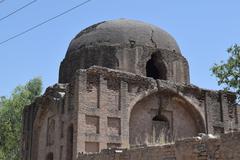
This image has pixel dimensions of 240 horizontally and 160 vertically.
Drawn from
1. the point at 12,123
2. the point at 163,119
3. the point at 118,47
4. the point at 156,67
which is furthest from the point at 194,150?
the point at 12,123

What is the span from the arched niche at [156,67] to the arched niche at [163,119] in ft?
4.79

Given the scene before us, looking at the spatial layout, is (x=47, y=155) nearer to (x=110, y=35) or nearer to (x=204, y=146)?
(x=110, y=35)

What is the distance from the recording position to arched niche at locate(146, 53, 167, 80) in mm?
17531

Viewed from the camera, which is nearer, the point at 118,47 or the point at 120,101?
the point at 120,101

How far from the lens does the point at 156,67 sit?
17.9 meters

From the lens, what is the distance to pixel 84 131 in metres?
14.1

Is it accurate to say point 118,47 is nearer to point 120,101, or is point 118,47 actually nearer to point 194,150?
point 120,101

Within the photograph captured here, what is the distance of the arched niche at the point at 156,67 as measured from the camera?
17.5 m

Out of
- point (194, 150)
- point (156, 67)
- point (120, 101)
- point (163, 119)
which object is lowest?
point (194, 150)

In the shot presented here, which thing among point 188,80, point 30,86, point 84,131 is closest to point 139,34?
point 188,80

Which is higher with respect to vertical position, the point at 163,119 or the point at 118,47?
the point at 118,47

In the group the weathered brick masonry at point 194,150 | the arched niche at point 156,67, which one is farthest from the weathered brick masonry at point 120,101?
the weathered brick masonry at point 194,150

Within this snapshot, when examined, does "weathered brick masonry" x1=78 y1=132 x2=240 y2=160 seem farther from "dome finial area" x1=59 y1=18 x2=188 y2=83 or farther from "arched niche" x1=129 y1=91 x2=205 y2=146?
"dome finial area" x1=59 y1=18 x2=188 y2=83

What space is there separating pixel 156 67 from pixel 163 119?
263cm
